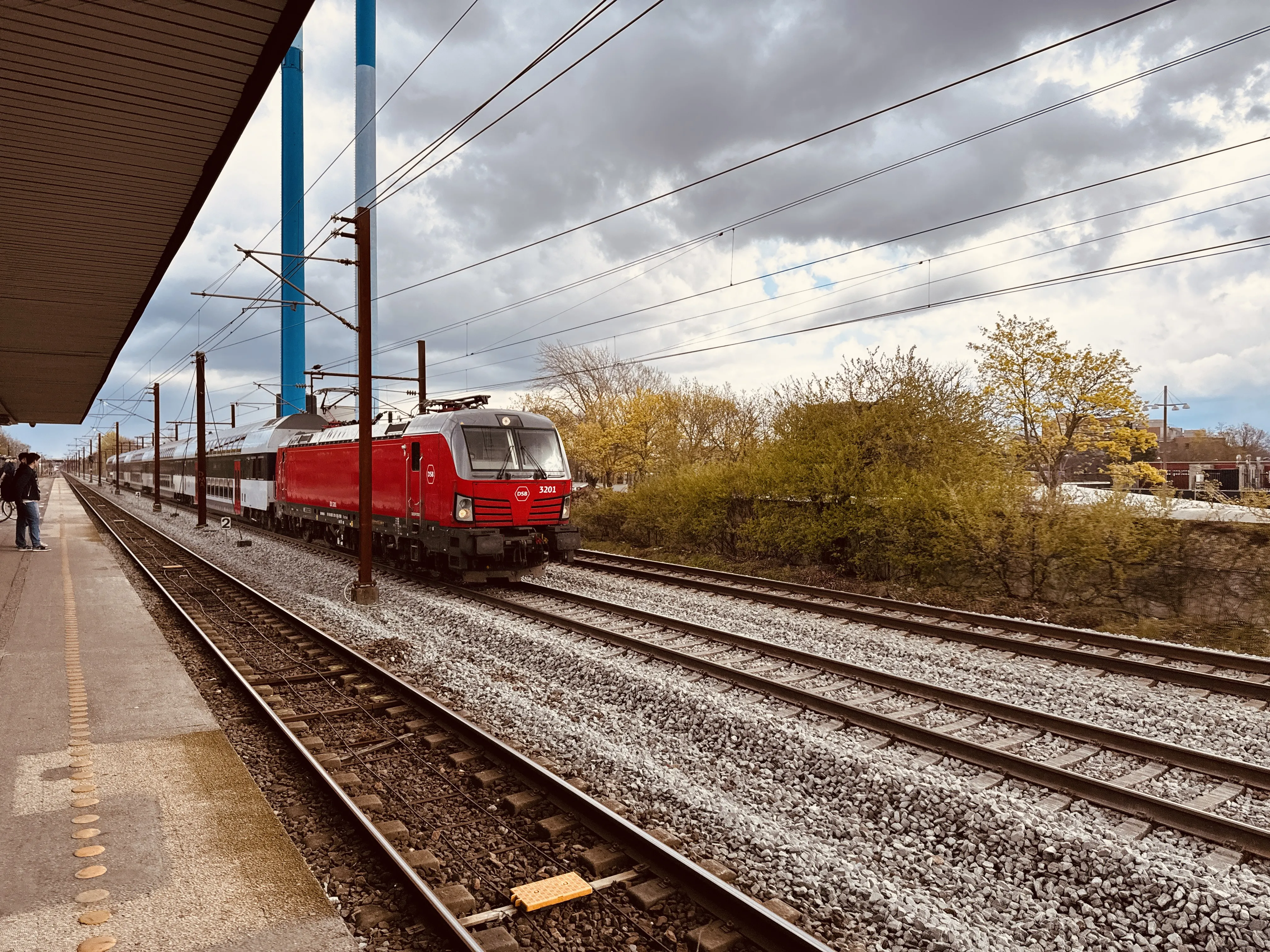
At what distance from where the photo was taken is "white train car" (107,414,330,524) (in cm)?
2539

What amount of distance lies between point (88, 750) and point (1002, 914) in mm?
6129

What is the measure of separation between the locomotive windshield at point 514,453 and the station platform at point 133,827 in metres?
5.69

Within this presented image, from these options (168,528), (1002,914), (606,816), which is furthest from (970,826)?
(168,528)

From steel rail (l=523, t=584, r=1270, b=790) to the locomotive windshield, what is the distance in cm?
422

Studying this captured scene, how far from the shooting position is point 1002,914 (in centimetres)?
387

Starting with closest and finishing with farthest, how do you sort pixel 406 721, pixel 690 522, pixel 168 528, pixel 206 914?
pixel 206 914
pixel 406 721
pixel 690 522
pixel 168 528

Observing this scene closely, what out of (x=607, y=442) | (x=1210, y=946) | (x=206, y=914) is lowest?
(x=1210, y=946)

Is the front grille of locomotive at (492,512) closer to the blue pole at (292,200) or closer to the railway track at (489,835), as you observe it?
the railway track at (489,835)

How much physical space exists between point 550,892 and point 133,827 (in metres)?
2.51

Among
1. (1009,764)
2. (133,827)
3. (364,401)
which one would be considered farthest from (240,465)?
(1009,764)

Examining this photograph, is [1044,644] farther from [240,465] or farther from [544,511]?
[240,465]

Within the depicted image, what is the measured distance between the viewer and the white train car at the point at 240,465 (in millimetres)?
25391

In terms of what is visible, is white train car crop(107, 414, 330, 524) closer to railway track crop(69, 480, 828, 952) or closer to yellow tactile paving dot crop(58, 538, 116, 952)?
yellow tactile paving dot crop(58, 538, 116, 952)

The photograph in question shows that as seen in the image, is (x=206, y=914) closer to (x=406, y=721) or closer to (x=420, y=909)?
(x=420, y=909)
